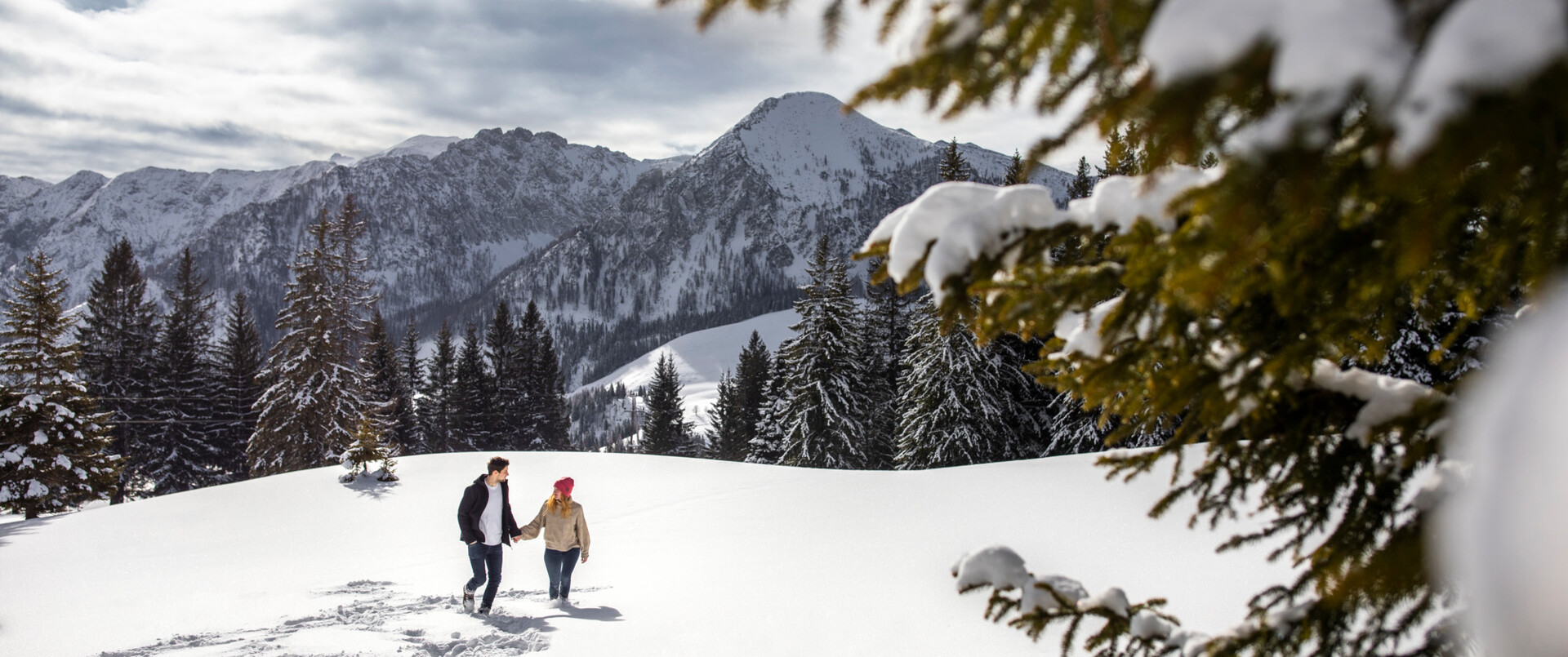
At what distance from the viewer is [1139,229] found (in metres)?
1.65

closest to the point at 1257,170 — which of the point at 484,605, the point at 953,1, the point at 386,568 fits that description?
the point at 953,1

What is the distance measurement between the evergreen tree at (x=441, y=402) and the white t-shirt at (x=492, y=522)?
103 feet

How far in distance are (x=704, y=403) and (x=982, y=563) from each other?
363 ft

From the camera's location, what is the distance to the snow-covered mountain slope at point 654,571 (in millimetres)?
5234

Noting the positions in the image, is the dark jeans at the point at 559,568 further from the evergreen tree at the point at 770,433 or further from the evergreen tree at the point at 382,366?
the evergreen tree at the point at 382,366

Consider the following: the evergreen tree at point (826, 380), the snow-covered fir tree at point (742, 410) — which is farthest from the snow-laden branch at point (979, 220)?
the snow-covered fir tree at point (742, 410)

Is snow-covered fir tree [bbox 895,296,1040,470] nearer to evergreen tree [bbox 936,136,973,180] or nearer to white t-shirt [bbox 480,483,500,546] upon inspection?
evergreen tree [bbox 936,136,973,180]

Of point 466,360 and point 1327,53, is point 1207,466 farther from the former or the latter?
point 466,360

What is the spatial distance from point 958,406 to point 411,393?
32.1 m

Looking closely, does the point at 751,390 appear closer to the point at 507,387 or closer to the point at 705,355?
the point at 507,387

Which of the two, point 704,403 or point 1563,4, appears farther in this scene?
point 704,403

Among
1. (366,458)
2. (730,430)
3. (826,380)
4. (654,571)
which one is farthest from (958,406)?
(730,430)

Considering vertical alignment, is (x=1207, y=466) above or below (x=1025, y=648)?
above

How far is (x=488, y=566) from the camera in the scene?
21.4ft
